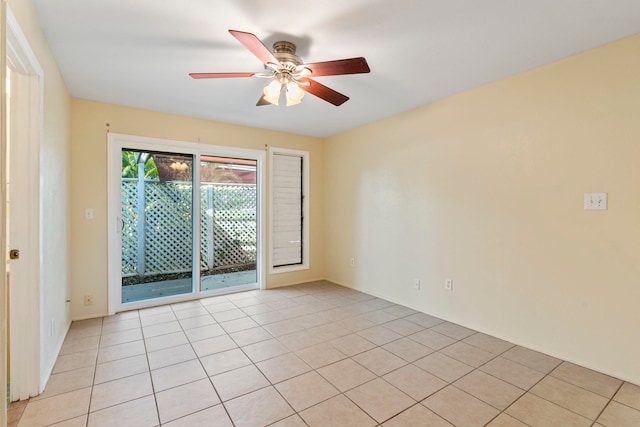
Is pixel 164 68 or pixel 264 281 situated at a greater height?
pixel 164 68

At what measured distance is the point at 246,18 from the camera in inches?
73.4

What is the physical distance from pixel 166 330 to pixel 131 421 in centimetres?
132

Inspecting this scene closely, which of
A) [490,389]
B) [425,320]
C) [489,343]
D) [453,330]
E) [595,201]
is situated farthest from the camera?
[425,320]

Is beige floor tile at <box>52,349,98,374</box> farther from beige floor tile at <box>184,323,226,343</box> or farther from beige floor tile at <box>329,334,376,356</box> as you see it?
beige floor tile at <box>329,334,376,356</box>

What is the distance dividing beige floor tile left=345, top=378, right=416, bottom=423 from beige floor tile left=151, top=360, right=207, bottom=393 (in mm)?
1097

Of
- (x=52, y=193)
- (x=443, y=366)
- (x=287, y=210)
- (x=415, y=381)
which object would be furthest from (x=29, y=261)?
(x=287, y=210)

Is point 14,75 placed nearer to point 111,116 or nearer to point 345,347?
point 111,116

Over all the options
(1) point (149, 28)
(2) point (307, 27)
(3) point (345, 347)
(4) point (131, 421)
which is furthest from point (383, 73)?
(4) point (131, 421)

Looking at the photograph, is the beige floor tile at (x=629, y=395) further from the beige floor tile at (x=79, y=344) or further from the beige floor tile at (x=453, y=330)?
the beige floor tile at (x=79, y=344)

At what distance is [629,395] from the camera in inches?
75.3

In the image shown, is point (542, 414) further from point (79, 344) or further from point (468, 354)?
point (79, 344)

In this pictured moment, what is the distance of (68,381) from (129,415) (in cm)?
71

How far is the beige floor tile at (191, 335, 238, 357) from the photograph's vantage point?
2498mm

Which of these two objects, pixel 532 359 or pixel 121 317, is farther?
pixel 121 317
